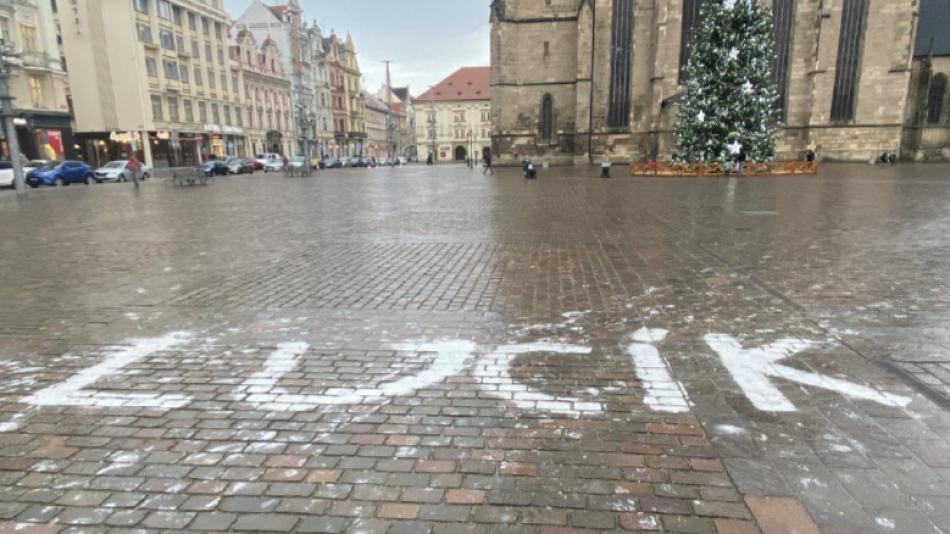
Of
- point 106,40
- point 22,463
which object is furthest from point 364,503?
point 106,40

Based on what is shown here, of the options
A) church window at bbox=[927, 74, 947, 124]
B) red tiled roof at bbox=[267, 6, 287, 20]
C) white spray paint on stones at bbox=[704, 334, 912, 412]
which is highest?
red tiled roof at bbox=[267, 6, 287, 20]

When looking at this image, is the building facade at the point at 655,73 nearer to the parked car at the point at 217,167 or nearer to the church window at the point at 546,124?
the church window at the point at 546,124

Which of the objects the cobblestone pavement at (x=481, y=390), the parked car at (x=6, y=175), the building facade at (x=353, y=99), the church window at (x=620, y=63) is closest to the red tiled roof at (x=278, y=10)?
the building facade at (x=353, y=99)

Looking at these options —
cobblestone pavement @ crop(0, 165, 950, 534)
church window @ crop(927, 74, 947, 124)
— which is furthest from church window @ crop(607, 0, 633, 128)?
cobblestone pavement @ crop(0, 165, 950, 534)

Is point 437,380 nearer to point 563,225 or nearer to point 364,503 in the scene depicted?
point 364,503

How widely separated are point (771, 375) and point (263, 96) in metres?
71.8

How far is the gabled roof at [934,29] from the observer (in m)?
45.3

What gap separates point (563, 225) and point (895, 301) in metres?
6.61

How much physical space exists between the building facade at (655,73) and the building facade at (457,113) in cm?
5436

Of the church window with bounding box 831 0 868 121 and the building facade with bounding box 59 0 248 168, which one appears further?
the building facade with bounding box 59 0 248 168

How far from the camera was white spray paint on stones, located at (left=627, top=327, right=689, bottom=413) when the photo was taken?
11.8 feet

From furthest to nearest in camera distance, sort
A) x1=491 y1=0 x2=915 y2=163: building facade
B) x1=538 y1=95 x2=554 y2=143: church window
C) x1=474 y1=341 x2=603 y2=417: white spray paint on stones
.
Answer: x1=538 y1=95 x2=554 y2=143: church window → x1=491 y1=0 x2=915 y2=163: building facade → x1=474 y1=341 x2=603 y2=417: white spray paint on stones

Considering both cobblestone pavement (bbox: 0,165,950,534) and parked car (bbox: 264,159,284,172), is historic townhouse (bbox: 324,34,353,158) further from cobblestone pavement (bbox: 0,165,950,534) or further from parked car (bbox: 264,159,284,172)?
cobblestone pavement (bbox: 0,165,950,534)

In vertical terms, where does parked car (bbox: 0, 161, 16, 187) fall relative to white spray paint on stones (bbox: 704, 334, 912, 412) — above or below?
above
